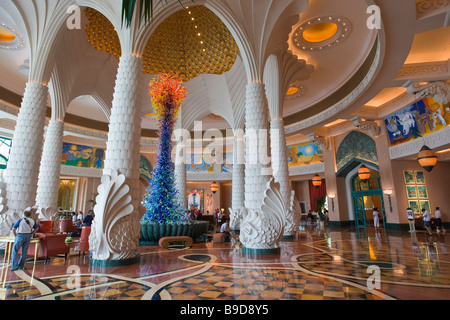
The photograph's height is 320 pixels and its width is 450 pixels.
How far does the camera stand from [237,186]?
11445 millimetres

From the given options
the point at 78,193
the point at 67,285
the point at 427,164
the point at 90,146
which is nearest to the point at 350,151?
the point at 427,164

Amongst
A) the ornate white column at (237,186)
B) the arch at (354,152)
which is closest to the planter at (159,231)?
the ornate white column at (237,186)

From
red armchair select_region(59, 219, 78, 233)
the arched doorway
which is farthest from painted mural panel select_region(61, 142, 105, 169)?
the arched doorway

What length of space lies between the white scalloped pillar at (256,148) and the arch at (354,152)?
30.0 ft

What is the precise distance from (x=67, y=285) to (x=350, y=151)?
14.1 m

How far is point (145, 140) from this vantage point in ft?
61.1

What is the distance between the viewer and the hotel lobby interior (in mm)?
3850

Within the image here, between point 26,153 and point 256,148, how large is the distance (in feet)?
18.8

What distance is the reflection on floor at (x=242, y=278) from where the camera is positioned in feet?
9.45

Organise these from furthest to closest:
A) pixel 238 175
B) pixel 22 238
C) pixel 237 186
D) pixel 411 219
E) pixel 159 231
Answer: pixel 238 175
pixel 237 186
pixel 411 219
pixel 159 231
pixel 22 238

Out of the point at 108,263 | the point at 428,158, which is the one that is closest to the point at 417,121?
the point at 428,158

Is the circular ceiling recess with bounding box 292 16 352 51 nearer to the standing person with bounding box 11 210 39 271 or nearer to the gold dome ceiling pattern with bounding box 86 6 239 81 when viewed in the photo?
the gold dome ceiling pattern with bounding box 86 6 239 81

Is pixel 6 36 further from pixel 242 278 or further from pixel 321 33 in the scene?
pixel 242 278

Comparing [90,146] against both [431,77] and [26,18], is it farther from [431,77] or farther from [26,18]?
[431,77]
